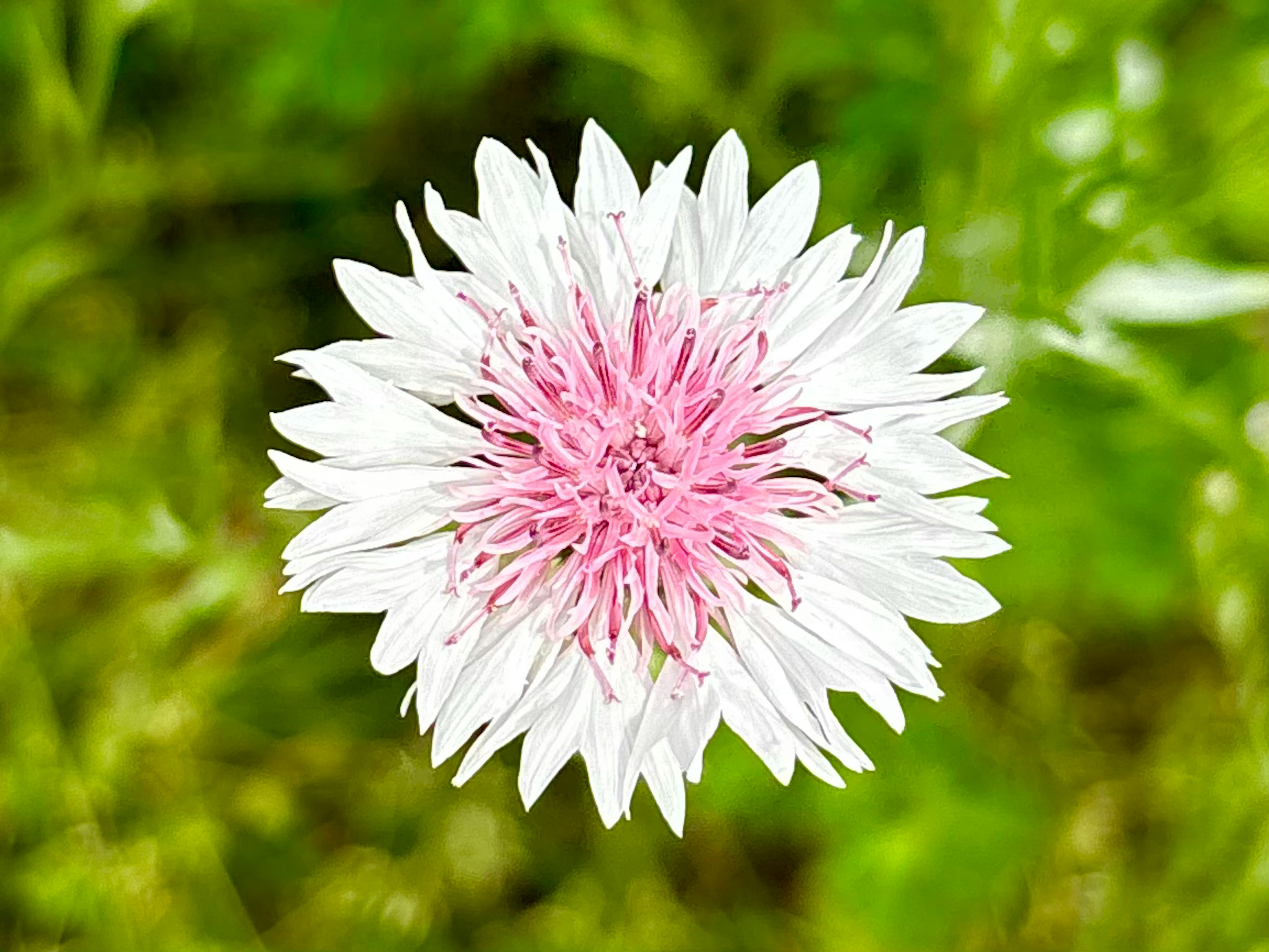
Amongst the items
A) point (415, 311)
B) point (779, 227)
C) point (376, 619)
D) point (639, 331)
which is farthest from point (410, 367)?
point (376, 619)

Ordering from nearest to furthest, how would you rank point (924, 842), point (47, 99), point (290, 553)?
point (290, 553), point (47, 99), point (924, 842)

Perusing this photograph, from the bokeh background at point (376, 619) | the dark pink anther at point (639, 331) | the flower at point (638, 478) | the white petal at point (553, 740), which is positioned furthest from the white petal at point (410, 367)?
the bokeh background at point (376, 619)

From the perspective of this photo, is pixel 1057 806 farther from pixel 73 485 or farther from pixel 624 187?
pixel 73 485

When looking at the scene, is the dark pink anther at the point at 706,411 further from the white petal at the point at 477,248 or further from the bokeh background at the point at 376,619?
the bokeh background at the point at 376,619

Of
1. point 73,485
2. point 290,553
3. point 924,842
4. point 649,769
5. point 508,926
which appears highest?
point 73,485

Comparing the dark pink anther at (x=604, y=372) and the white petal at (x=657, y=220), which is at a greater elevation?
the white petal at (x=657, y=220)

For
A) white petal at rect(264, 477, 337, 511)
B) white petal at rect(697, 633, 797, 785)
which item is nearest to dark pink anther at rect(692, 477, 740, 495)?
white petal at rect(697, 633, 797, 785)

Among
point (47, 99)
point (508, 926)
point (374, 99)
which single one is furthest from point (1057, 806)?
point (47, 99)

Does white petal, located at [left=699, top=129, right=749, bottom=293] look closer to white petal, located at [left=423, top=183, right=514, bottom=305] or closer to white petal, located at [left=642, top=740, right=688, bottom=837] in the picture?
white petal, located at [left=423, top=183, right=514, bottom=305]
